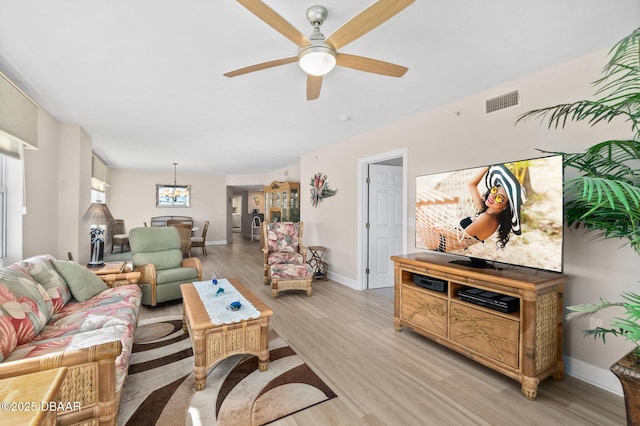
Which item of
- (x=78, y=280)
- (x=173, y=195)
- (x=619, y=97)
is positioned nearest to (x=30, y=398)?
(x=78, y=280)

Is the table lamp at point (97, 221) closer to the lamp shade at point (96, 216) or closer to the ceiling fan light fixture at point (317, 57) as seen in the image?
the lamp shade at point (96, 216)

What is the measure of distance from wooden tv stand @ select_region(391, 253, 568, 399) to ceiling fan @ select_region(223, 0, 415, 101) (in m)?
1.72

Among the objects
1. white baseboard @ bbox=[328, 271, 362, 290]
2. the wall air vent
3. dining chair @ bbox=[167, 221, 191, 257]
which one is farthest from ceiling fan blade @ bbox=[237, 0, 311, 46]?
dining chair @ bbox=[167, 221, 191, 257]

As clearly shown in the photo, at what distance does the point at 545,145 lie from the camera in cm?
244

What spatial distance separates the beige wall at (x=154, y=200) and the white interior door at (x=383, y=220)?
6552 mm

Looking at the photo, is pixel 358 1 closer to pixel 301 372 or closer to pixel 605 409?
pixel 301 372

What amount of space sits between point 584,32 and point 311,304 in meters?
3.72

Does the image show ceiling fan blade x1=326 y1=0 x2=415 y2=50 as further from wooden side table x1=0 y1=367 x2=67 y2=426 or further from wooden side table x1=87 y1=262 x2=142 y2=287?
wooden side table x1=87 y1=262 x2=142 y2=287

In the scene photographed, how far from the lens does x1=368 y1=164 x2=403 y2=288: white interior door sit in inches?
182

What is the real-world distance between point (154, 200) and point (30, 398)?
928 cm

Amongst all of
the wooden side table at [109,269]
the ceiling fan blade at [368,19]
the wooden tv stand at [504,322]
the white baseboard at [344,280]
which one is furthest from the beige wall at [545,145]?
the wooden side table at [109,269]

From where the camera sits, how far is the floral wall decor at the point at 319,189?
211 inches

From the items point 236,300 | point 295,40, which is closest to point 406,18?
point 295,40

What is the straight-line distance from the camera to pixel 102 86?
2801 millimetres
